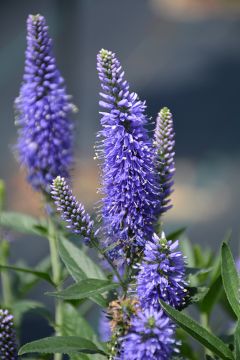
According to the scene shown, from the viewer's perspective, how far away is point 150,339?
1810mm

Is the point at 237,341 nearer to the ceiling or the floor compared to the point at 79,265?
nearer to the floor

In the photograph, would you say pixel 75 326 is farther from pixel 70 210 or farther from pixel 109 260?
pixel 70 210

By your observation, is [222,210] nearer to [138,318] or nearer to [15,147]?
[15,147]

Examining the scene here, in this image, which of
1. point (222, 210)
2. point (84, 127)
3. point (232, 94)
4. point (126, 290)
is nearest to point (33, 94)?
point (126, 290)

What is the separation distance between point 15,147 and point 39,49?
22.4 inches

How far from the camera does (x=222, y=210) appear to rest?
7336 millimetres

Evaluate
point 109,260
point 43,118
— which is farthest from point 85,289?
point 43,118

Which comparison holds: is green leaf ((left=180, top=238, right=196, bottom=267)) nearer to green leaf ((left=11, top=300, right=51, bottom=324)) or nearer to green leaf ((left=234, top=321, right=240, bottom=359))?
green leaf ((left=11, top=300, right=51, bottom=324))

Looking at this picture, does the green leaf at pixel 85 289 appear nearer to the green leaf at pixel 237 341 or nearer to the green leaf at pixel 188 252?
the green leaf at pixel 237 341

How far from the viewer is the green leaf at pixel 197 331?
73.4 inches

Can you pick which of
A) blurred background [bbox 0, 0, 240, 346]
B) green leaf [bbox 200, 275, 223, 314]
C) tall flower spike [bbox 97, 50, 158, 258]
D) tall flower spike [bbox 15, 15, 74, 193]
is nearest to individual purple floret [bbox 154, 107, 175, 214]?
tall flower spike [bbox 97, 50, 158, 258]

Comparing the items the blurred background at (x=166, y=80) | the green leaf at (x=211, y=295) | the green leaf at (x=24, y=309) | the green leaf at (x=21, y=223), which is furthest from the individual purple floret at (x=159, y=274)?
the blurred background at (x=166, y=80)

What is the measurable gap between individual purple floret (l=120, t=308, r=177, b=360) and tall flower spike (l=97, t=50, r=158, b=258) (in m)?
0.33

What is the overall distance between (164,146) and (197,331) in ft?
1.71
